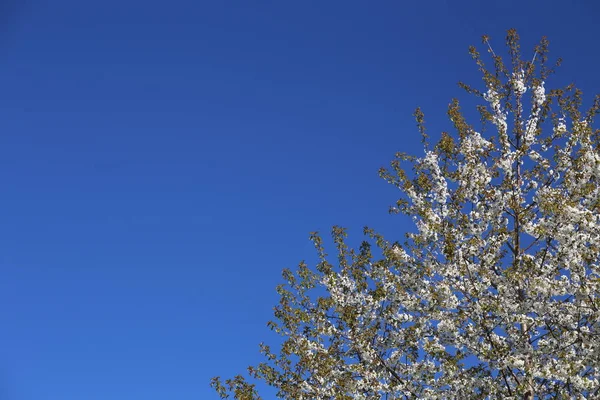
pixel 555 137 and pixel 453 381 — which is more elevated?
pixel 555 137

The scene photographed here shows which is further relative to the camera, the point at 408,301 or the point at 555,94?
the point at 555,94

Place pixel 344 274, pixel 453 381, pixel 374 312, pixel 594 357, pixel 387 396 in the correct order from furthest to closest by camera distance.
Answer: pixel 344 274 → pixel 374 312 → pixel 387 396 → pixel 453 381 → pixel 594 357

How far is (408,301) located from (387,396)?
169 centimetres

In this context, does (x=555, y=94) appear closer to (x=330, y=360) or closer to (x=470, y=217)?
(x=470, y=217)

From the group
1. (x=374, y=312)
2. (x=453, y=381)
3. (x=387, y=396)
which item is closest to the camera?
(x=453, y=381)

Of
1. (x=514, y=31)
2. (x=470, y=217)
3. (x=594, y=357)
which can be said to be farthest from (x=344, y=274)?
(x=514, y=31)

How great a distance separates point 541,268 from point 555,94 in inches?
179

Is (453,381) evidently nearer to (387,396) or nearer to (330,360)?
(387,396)

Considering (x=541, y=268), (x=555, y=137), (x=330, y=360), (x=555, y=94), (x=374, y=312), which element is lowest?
(x=541, y=268)

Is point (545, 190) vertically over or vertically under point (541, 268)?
over

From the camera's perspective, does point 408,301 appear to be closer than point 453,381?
No

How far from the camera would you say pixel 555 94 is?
12.4 metres

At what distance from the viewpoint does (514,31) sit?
13.1m

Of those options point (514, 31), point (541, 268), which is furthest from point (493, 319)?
point (514, 31)
